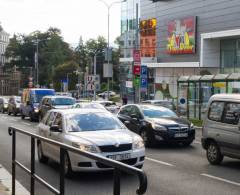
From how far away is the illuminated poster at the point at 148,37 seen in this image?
62.4m

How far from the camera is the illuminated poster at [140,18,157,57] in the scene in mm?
62375

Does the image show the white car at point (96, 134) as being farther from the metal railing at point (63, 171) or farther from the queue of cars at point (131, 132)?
the metal railing at point (63, 171)

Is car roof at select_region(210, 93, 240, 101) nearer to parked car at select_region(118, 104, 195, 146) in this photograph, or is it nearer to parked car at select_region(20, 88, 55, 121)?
parked car at select_region(118, 104, 195, 146)

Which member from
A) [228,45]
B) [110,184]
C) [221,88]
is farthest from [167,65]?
[110,184]

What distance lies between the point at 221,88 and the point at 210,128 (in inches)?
711

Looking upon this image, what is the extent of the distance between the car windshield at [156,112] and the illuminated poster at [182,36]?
120ft

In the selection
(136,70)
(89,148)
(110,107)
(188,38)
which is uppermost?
(188,38)

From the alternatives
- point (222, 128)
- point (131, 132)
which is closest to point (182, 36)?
point (222, 128)

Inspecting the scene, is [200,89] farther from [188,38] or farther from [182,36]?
[182,36]

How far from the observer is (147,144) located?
16562mm

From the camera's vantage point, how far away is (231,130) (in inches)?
443

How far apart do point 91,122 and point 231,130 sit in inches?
123

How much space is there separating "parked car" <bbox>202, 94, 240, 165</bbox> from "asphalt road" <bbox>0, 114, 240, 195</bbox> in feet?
1.20

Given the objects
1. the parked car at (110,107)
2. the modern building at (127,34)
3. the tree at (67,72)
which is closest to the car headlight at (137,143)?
the parked car at (110,107)
